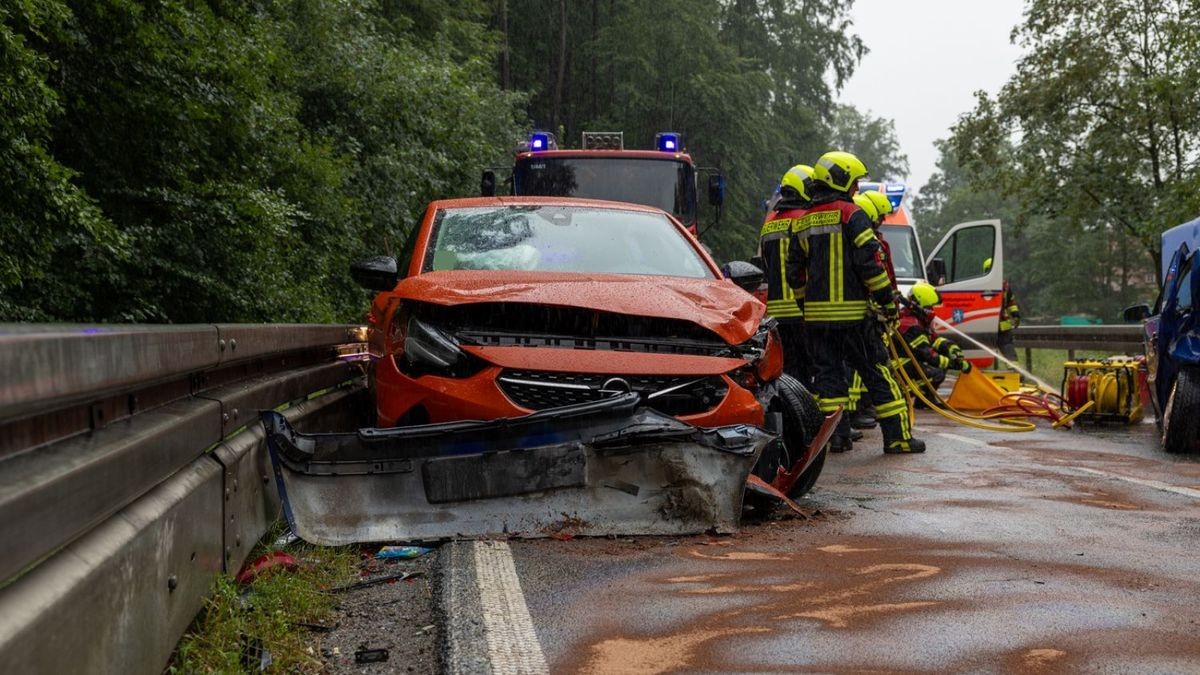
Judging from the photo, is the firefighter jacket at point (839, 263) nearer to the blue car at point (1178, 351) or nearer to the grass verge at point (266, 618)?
the blue car at point (1178, 351)

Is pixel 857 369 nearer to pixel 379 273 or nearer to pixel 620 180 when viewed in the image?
pixel 379 273

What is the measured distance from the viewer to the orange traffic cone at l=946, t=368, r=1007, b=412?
13114 millimetres

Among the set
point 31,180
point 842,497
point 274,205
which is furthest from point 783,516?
point 274,205

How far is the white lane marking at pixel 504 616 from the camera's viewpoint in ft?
11.8

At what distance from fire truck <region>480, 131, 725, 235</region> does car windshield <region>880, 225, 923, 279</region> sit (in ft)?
11.8

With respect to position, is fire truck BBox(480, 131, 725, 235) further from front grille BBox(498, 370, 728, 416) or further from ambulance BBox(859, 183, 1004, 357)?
front grille BBox(498, 370, 728, 416)

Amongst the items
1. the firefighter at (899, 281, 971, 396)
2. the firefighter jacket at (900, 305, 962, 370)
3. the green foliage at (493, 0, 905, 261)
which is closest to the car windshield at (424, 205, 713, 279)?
the firefighter at (899, 281, 971, 396)

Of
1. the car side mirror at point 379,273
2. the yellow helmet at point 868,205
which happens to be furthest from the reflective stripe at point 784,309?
the car side mirror at point 379,273

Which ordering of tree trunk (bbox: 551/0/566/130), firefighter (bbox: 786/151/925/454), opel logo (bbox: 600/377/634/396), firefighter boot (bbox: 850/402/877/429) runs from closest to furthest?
opel logo (bbox: 600/377/634/396), firefighter (bbox: 786/151/925/454), firefighter boot (bbox: 850/402/877/429), tree trunk (bbox: 551/0/566/130)

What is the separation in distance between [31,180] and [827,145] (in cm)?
4189

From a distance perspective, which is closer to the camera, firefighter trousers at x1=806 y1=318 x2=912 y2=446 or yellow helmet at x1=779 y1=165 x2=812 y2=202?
firefighter trousers at x1=806 y1=318 x2=912 y2=446

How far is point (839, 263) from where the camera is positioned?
988cm

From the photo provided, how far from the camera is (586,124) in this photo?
4100cm

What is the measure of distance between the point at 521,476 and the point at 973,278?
16127mm
